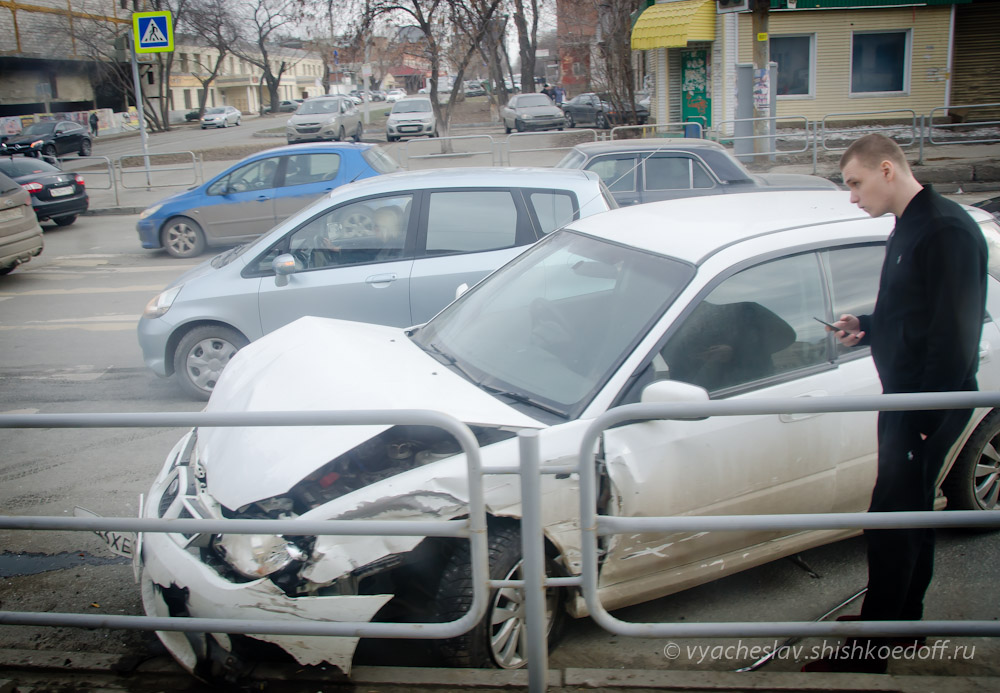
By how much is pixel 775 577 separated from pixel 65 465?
4.53m

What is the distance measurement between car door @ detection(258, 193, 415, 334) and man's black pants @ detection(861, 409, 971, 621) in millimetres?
3912

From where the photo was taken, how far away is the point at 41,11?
48.7 meters

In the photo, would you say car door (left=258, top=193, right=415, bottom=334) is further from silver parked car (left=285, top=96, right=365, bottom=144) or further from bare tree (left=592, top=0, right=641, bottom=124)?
silver parked car (left=285, top=96, right=365, bottom=144)

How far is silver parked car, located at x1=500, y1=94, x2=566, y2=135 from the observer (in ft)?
98.7

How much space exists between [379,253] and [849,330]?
389 cm

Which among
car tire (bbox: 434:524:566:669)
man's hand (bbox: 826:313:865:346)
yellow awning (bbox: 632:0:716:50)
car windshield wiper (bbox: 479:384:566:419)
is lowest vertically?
car tire (bbox: 434:524:566:669)

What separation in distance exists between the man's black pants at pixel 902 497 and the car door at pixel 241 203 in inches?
411

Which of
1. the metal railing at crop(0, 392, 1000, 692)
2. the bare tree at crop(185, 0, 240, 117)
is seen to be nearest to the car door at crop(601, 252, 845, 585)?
the metal railing at crop(0, 392, 1000, 692)

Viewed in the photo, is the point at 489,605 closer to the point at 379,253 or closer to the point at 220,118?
the point at 379,253

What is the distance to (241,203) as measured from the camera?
39.7 feet

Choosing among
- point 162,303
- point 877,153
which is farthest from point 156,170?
point 877,153

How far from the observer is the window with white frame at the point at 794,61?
79.5 feet

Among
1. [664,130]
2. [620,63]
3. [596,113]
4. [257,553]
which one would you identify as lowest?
[257,553]

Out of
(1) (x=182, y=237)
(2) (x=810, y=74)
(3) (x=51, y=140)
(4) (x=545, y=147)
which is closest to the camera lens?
(1) (x=182, y=237)
